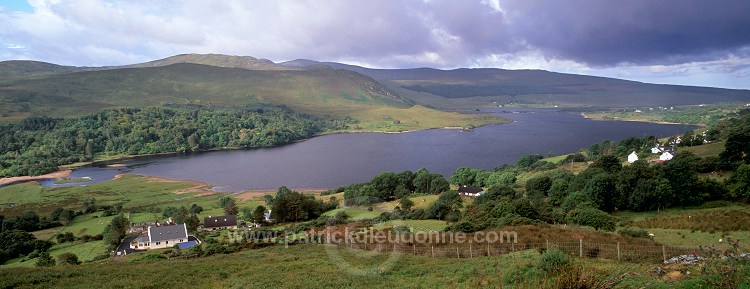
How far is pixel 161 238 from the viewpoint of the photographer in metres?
35.4

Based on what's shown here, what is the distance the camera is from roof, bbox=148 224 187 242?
35.5 m

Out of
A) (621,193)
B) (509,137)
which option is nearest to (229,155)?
(509,137)

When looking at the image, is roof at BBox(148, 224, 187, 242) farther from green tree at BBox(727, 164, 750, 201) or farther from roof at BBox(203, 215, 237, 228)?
green tree at BBox(727, 164, 750, 201)

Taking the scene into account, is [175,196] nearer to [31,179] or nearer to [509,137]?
[31,179]

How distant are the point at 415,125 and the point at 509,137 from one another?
53.0 m

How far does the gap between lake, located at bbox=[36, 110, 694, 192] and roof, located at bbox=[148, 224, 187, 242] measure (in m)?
32.9

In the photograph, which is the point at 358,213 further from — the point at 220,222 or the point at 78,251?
the point at 78,251

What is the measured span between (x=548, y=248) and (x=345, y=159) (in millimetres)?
84747

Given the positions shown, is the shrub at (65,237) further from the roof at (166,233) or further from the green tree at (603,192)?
the green tree at (603,192)

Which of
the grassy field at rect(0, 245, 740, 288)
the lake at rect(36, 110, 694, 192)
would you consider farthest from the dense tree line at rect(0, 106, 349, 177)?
the grassy field at rect(0, 245, 740, 288)

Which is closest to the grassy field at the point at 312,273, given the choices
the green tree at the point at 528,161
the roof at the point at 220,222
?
the roof at the point at 220,222

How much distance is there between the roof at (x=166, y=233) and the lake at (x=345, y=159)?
108ft

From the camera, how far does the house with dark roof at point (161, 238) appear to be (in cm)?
3488

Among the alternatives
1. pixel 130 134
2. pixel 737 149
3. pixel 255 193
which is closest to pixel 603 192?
pixel 737 149
